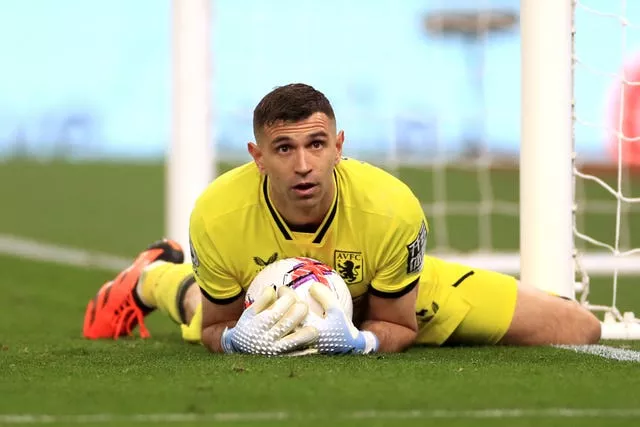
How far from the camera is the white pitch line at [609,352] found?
4.47m

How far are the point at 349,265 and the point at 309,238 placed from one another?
0.16 metres

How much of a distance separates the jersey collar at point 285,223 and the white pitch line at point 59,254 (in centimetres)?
599

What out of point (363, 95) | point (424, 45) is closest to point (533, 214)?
point (363, 95)

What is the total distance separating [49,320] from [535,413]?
14.4 ft

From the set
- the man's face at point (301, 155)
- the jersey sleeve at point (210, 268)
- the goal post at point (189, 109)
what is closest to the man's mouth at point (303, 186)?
the man's face at point (301, 155)

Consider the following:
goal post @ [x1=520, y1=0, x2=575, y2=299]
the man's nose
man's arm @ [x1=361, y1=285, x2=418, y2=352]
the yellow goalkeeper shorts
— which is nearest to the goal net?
goal post @ [x1=520, y1=0, x2=575, y2=299]

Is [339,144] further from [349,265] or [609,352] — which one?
[609,352]

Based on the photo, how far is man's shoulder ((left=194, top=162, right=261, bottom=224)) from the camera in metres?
4.43

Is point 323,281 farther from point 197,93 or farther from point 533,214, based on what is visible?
point 197,93

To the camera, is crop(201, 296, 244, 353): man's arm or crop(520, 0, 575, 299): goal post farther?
crop(520, 0, 575, 299): goal post

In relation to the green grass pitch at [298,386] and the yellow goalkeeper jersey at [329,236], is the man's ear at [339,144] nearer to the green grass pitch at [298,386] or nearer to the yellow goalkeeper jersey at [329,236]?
the yellow goalkeeper jersey at [329,236]

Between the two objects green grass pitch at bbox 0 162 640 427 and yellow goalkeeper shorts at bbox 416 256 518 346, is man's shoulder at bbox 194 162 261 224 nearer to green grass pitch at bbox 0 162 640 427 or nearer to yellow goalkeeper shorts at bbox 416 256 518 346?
green grass pitch at bbox 0 162 640 427

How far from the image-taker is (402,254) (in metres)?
4.39

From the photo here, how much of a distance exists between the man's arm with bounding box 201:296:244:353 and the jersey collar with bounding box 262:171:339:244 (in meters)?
0.30
